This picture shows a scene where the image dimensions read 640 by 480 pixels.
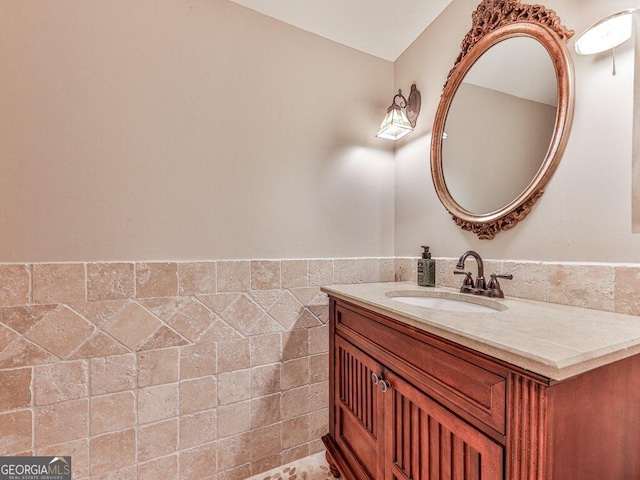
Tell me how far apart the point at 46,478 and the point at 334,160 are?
178cm

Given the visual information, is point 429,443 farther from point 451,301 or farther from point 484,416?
point 451,301

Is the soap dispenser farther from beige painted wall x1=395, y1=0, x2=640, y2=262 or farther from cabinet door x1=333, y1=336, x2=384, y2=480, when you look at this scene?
cabinet door x1=333, y1=336, x2=384, y2=480

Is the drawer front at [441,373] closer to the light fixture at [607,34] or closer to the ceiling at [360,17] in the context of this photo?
the light fixture at [607,34]

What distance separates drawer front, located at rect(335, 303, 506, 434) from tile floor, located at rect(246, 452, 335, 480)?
78 centimetres

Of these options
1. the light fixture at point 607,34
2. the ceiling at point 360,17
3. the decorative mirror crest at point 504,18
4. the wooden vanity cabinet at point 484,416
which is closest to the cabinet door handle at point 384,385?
the wooden vanity cabinet at point 484,416

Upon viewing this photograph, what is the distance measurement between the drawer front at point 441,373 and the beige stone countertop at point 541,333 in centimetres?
6

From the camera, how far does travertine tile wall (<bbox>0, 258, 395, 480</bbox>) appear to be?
0.99 m

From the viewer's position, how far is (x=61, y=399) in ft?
3.33

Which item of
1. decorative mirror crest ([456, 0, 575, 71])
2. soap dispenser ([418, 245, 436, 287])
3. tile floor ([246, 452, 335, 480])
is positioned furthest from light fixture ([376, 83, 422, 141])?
tile floor ([246, 452, 335, 480])

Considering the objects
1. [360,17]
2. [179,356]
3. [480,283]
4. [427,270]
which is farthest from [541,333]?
[360,17]

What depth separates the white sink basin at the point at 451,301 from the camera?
1.00 meters

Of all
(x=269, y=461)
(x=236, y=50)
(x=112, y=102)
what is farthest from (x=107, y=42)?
(x=269, y=461)

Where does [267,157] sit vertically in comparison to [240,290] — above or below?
above

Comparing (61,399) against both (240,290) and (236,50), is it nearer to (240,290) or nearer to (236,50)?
(240,290)
